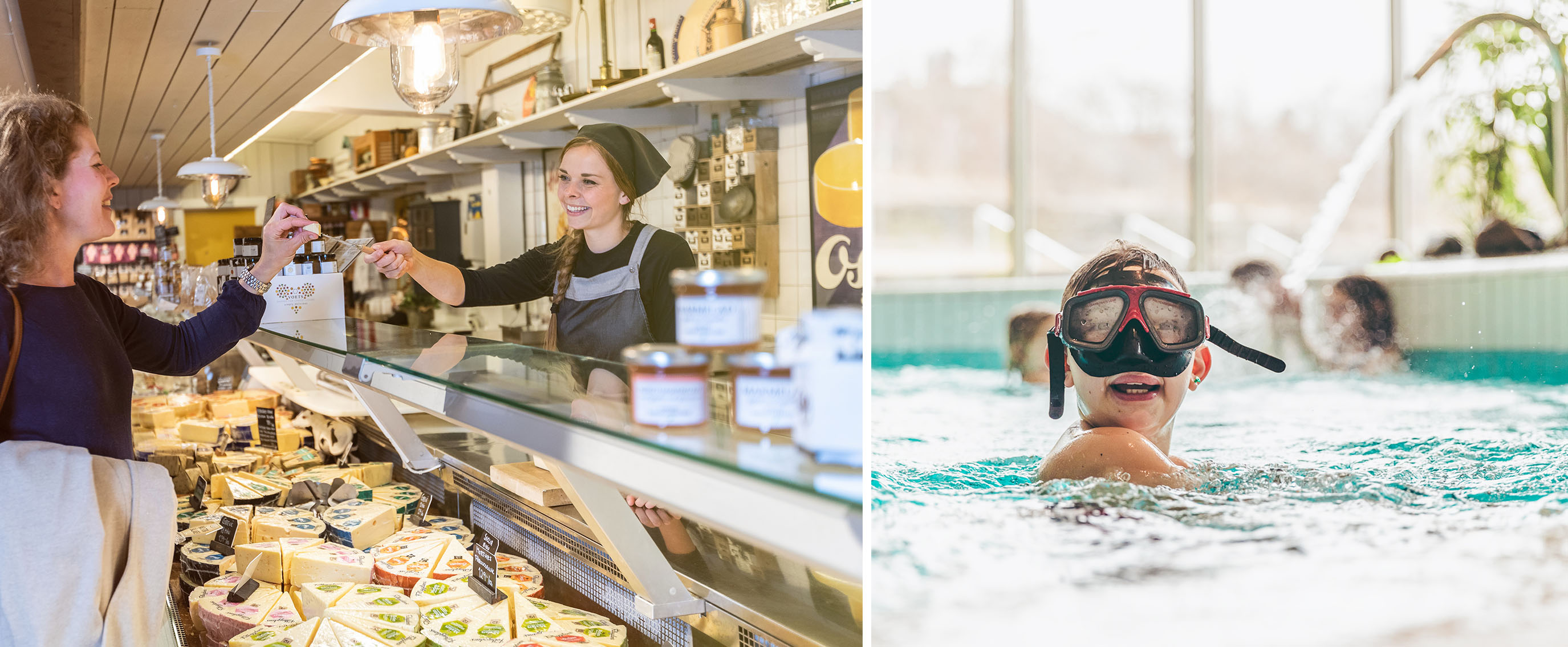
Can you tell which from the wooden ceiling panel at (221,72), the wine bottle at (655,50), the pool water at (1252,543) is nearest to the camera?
the wooden ceiling panel at (221,72)

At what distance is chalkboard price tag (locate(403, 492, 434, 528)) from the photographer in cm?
198

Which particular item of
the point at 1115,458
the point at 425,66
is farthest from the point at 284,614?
the point at 1115,458

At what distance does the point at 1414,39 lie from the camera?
13844 mm

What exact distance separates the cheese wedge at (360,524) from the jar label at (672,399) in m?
1.48

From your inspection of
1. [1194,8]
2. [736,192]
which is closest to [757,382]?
[736,192]

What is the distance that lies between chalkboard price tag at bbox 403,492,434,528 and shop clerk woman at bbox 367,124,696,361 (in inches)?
19.7

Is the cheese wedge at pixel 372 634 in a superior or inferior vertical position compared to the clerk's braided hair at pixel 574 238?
inferior

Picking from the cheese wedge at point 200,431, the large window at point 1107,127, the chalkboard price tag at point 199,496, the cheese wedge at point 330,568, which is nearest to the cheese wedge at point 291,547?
the cheese wedge at point 330,568

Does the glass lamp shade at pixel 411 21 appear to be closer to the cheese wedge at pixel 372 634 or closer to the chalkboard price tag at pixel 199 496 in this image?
the cheese wedge at pixel 372 634

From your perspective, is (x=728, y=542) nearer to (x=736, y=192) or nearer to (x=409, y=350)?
(x=409, y=350)

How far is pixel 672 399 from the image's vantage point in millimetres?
604

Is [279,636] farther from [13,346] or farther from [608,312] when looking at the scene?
[608,312]

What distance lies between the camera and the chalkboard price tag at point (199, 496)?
2.24 metres

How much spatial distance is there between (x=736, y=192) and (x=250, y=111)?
104 inches
